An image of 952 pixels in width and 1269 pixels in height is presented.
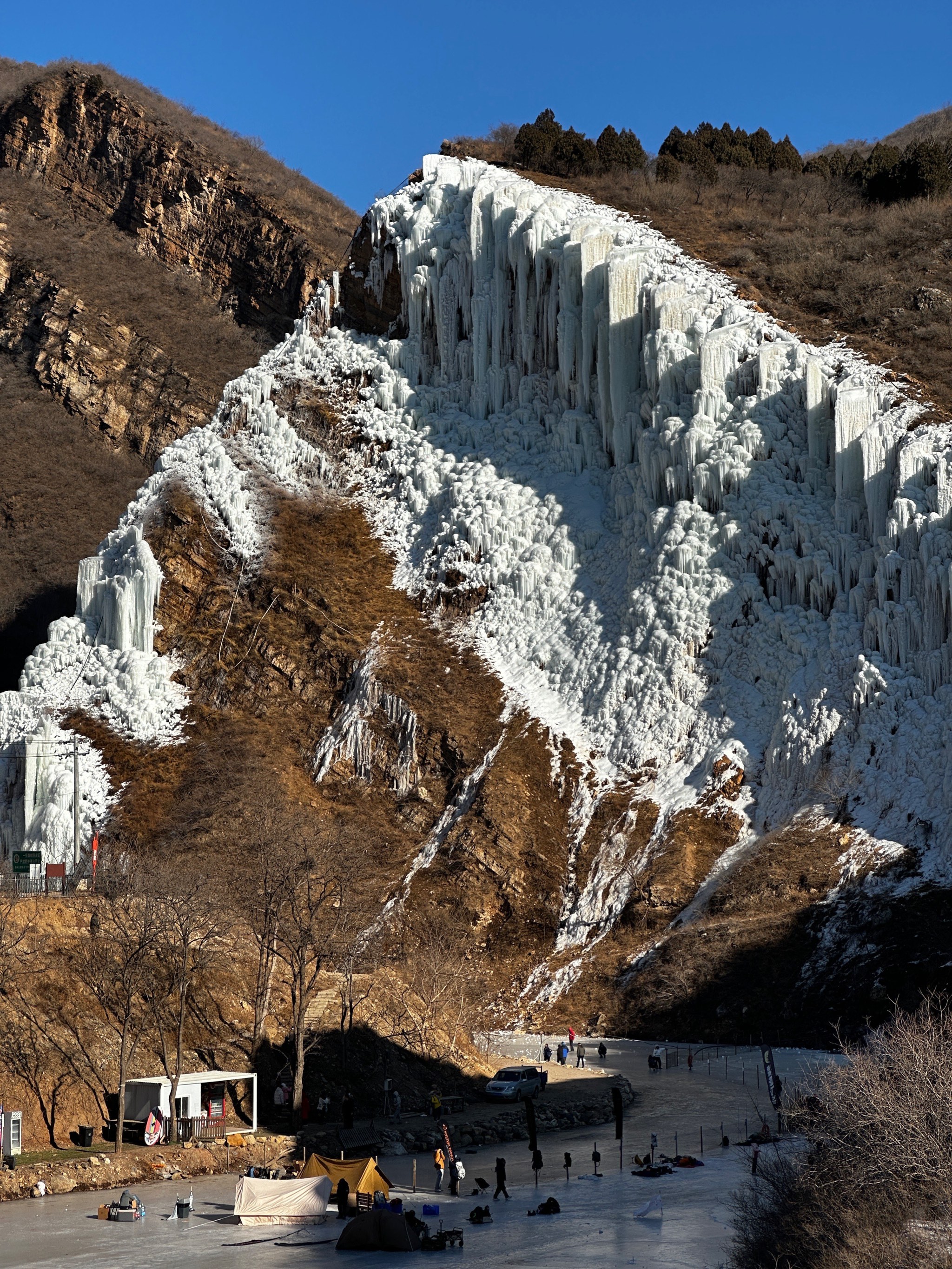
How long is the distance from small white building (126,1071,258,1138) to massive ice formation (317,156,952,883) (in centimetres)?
2258

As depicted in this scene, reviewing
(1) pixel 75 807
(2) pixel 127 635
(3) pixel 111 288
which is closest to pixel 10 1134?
(1) pixel 75 807

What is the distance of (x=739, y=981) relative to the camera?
1889 inches

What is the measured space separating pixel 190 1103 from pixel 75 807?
17.4m

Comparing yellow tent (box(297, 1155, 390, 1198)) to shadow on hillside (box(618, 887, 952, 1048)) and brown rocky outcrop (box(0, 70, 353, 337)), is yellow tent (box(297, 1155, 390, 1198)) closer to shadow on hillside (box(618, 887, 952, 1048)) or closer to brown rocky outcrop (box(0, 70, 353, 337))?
shadow on hillside (box(618, 887, 952, 1048))

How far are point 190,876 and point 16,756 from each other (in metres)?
18.8

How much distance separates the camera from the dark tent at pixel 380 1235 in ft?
83.1

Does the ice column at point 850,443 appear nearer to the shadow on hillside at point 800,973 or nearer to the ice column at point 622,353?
the ice column at point 622,353

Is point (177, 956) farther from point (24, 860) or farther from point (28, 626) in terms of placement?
point (28, 626)

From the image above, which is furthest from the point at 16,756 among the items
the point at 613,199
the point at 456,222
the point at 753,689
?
the point at 613,199

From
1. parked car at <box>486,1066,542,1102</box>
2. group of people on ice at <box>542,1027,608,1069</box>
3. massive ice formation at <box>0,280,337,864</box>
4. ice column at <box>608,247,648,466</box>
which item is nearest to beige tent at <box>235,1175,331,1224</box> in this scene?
parked car at <box>486,1066,542,1102</box>

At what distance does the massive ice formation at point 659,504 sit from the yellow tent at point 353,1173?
26302mm

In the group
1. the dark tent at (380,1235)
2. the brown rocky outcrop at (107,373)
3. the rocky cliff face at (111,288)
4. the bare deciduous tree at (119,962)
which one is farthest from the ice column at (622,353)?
the brown rocky outcrop at (107,373)

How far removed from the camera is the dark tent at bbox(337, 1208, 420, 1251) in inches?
998

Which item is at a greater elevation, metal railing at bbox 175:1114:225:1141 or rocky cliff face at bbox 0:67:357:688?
rocky cliff face at bbox 0:67:357:688
